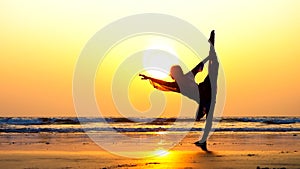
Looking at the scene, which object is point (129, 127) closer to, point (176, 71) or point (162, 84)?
point (162, 84)

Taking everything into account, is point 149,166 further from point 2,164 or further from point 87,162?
point 2,164

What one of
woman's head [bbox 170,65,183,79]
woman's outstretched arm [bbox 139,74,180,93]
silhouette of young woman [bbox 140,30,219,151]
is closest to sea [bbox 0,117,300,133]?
woman's outstretched arm [bbox 139,74,180,93]

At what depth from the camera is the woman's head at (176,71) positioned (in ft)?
64.8

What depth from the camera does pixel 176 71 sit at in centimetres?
1978

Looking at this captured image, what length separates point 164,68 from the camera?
20.6m

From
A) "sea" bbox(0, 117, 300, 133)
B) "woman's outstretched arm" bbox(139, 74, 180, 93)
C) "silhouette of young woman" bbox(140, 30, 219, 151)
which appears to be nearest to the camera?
"silhouette of young woman" bbox(140, 30, 219, 151)

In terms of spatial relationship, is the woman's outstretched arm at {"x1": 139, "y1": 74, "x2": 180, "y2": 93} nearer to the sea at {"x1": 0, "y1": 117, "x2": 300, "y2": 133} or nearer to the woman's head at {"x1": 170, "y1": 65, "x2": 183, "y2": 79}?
the woman's head at {"x1": 170, "y1": 65, "x2": 183, "y2": 79}

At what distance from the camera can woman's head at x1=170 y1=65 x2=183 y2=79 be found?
19750 mm

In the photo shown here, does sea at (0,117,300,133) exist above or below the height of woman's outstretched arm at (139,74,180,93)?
above

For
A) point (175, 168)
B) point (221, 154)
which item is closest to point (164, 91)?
point (221, 154)

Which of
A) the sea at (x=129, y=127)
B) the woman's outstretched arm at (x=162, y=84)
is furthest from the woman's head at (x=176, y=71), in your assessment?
the sea at (x=129, y=127)

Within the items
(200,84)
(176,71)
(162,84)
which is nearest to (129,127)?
(162,84)

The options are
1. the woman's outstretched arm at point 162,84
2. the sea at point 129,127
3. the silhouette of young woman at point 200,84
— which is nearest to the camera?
the silhouette of young woman at point 200,84

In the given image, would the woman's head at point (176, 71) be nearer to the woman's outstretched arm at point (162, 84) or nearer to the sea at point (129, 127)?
the woman's outstretched arm at point (162, 84)
